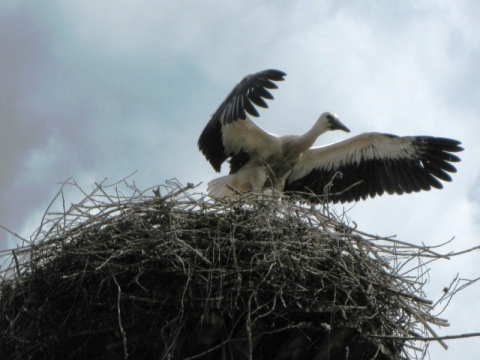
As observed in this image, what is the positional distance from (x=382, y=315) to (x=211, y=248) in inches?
41.7

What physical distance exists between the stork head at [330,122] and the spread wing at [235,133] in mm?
438

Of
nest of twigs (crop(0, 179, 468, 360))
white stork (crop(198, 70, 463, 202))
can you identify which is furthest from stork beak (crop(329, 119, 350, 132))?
nest of twigs (crop(0, 179, 468, 360))

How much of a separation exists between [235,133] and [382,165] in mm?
1356

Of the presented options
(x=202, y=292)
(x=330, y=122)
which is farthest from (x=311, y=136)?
(x=202, y=292)

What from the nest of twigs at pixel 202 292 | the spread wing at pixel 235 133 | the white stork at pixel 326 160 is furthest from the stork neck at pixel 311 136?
the nest of twigs at pixel 202 292

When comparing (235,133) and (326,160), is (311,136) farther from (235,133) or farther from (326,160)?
(235,133)

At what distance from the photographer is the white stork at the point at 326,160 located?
9516 millimetres

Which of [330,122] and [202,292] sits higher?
[330,122]

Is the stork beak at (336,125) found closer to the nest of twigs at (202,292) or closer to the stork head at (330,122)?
the stork head at (330,122)

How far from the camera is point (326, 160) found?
9922 mm

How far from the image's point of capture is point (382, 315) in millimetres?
6527

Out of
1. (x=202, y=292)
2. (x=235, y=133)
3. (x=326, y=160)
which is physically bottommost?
(x=202, y=292)

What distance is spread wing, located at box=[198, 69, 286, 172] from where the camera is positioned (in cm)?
868

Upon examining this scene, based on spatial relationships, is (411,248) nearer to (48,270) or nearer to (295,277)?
(295,277)
